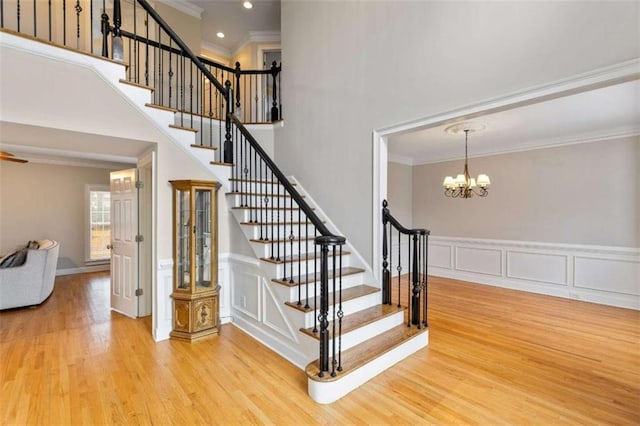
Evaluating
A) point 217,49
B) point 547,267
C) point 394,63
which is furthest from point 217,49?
point 547,267

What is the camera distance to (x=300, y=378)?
8.30 ft

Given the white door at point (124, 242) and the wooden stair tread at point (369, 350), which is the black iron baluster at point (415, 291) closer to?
the wooden stair tread at point (369, 350)

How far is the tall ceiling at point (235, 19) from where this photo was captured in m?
5.88

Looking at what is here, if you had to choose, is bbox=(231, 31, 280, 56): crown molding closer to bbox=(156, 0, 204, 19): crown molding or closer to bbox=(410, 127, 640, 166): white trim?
bbox=(156, 0, 204, 19): crown molding

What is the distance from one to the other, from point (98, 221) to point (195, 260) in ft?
18.6

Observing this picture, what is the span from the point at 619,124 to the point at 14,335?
8.22 metres

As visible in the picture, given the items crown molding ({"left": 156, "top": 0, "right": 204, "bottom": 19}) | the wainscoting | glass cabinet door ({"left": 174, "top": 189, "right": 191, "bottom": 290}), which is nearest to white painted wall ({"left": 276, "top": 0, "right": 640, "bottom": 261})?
glass cabinet door ({"left": 174, "top": 189, "right": 191, "bottom": 290})

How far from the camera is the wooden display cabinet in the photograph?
328 cm

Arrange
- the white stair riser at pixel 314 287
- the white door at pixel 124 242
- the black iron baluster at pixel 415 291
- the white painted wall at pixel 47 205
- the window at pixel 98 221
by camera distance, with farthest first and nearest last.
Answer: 1. the window at pixel 98 221
2. the white painted wall at pixel 47 205
3. the white door at pixel 124 242
4. the black iron baluster at pixel 415 291
5. the white stair riser at pixel 314 287

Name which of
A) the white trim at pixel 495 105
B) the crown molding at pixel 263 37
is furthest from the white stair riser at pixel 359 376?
the crown molding at pixel 263 37

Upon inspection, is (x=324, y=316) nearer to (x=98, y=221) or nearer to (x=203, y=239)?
(x=203, y=239)

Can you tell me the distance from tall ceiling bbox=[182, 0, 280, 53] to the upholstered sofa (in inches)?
210

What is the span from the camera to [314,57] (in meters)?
4.27

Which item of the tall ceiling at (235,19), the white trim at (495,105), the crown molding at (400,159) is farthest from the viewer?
the crown molding at (400,159)
